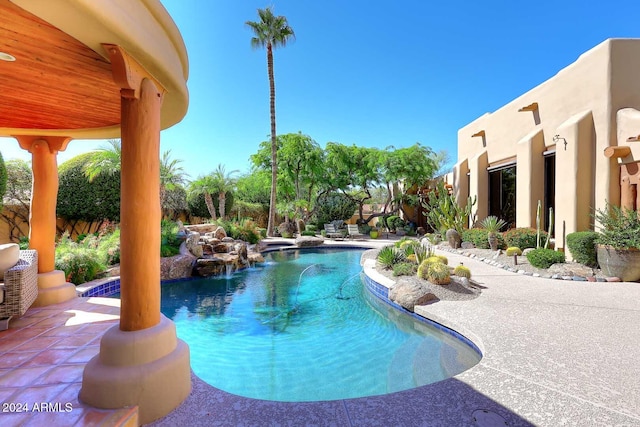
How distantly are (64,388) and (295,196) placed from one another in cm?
2138

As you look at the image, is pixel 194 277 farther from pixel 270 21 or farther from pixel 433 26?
pixel 270 21

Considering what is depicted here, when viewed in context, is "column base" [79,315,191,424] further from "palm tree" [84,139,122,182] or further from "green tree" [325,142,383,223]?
"green tree" [325,142,383,223]

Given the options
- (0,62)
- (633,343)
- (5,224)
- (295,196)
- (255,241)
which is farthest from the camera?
(295,196)

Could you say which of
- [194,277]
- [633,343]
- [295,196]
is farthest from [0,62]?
[295,196]

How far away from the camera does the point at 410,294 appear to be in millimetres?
5539

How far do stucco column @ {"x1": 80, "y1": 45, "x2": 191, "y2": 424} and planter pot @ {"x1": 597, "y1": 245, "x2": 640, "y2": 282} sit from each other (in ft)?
29.1

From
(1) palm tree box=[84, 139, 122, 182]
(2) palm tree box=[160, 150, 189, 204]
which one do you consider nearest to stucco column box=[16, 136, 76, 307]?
(1) palm tree box=[84, 139, 122, 182]

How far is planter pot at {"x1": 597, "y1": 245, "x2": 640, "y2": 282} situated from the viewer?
6469 millimetres

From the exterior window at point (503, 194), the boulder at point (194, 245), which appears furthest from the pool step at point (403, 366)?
the exterior window at point (503, 194)

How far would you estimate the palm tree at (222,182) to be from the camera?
1948 centimetres

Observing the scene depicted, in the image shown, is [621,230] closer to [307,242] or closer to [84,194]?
[307,242]

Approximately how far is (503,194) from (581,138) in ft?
16.9

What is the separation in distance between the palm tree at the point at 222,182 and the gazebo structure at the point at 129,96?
16.8m

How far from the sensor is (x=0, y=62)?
2428mm
